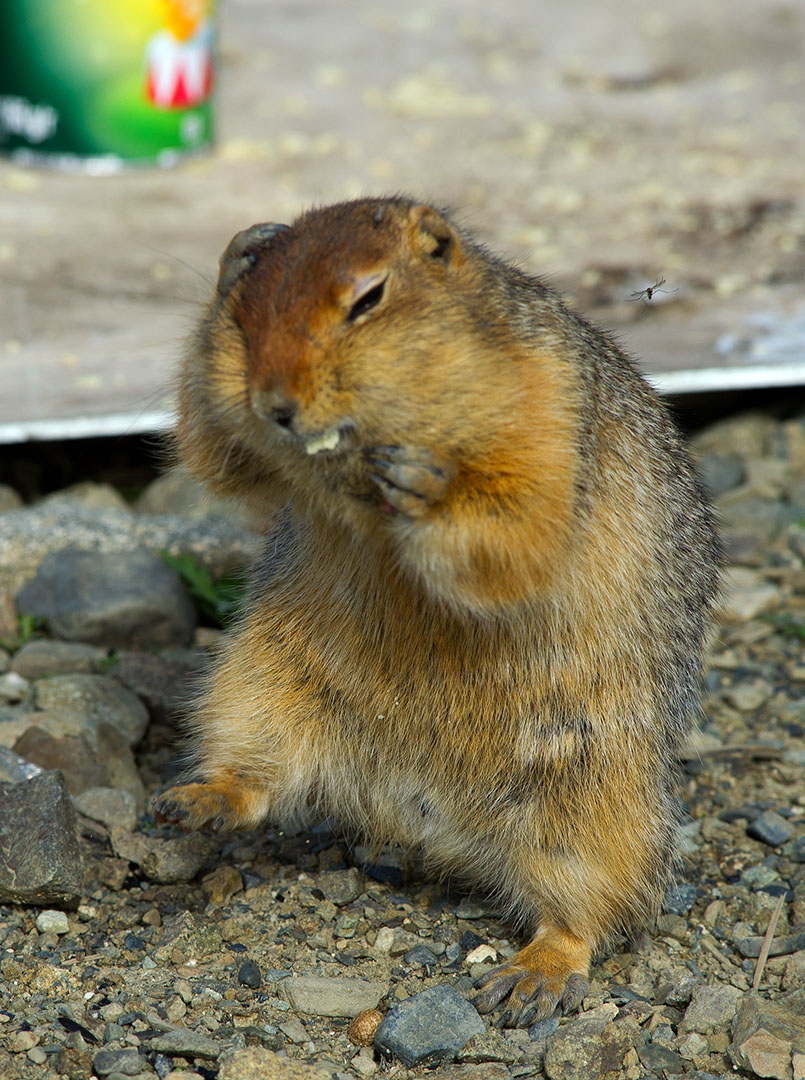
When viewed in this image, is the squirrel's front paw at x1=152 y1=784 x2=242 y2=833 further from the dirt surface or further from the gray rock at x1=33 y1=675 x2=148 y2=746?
the dirt surface

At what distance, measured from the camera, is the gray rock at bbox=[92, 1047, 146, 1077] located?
287cm

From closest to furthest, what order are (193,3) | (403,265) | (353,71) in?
(403,265) < (193,3) < (353,71)

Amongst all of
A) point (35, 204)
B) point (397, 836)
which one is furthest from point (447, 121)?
point (397, 836)

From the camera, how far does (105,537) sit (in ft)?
16.8

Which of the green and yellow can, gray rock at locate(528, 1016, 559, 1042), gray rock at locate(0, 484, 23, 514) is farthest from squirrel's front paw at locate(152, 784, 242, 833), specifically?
the green and yellow can

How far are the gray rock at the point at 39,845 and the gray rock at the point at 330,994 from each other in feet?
2.04

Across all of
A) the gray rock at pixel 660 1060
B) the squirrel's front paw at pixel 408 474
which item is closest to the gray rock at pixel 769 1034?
the gray rock at pixel 660 1060

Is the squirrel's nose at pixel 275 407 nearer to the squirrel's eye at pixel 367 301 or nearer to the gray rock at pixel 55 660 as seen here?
the squirrel's eye at pixel 367 301

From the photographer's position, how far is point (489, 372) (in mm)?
2891

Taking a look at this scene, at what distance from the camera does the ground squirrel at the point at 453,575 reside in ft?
9.02

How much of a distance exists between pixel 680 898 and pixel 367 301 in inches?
74.7

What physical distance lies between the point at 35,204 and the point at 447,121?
9.53 feet

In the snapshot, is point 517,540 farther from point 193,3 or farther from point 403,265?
point 193,3

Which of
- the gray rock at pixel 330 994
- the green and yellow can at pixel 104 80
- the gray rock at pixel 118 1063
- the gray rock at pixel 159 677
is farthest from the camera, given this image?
the green and yellow can at pixel 104 80
